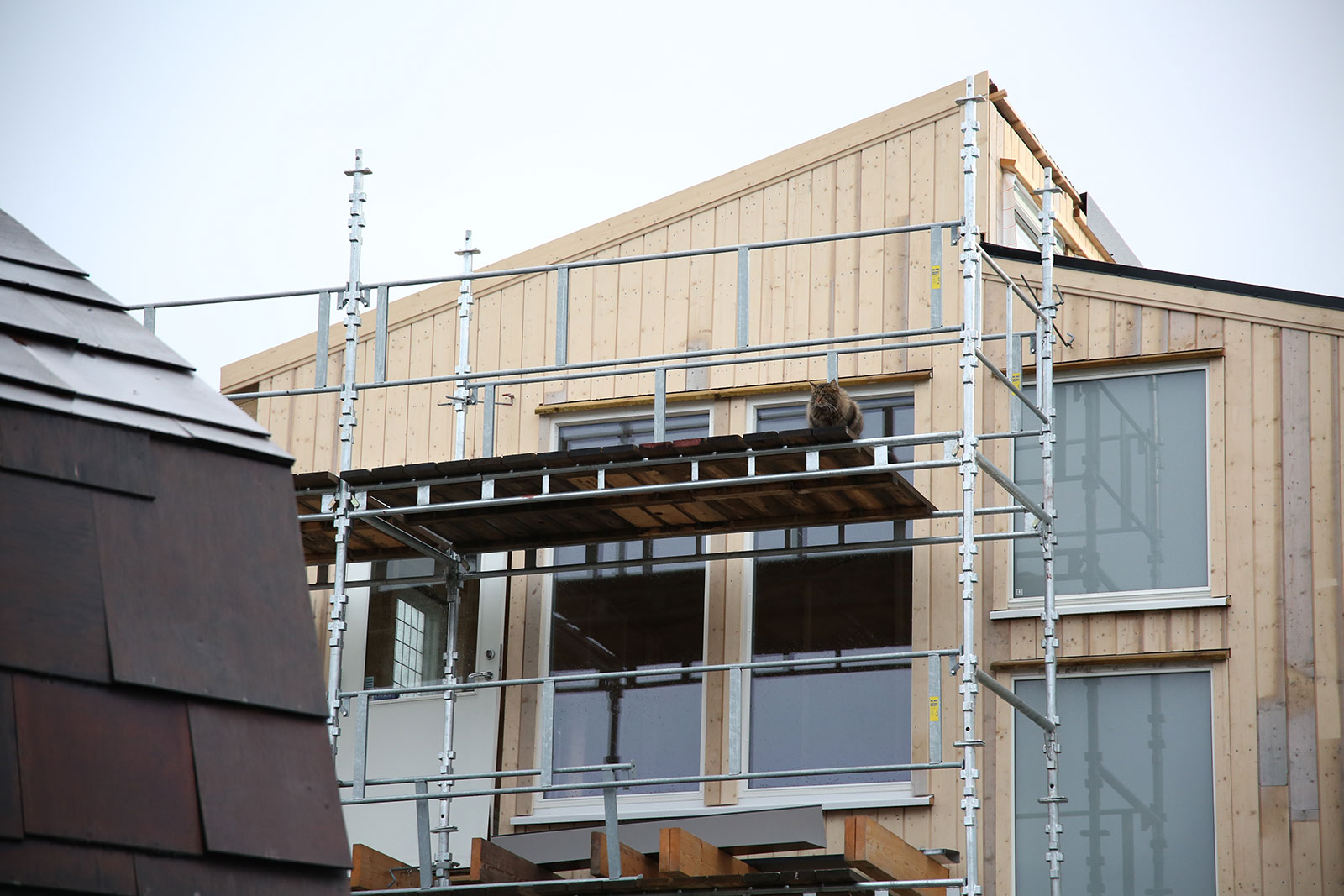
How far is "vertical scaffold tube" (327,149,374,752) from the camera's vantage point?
1070 cm

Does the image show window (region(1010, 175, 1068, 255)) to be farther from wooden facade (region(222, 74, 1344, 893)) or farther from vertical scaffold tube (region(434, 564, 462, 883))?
vertical scaffold tube (region(434, 564, 462, 883))

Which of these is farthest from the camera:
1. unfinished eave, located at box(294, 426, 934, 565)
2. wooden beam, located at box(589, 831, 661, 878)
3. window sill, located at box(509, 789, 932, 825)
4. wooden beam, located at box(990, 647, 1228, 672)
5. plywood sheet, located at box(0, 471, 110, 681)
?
window sill, located at box(509, 789, 932, 825)

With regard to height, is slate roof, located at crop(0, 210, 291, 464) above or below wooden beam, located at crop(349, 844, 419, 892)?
above

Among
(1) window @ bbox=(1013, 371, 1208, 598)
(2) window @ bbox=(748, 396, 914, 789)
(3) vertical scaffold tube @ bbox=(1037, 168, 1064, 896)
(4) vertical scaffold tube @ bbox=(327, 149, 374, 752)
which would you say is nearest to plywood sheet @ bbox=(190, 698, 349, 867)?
(4) vertical scaffold tube @ bbox=(327, 149, 374, 752)

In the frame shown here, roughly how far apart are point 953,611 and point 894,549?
602mm

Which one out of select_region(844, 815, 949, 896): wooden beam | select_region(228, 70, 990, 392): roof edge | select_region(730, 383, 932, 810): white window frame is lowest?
select_region(844, 815, 949, 896): wooden beam

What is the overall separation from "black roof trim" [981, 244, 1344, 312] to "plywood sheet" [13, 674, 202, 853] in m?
8.56

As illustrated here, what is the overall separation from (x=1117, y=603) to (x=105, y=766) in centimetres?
822

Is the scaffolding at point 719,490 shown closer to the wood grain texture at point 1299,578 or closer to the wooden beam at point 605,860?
the wooden beam at point 605,860

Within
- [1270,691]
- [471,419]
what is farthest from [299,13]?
[1270,691]

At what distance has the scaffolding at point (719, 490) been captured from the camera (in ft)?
31.4

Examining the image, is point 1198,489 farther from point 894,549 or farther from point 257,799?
point 257,799

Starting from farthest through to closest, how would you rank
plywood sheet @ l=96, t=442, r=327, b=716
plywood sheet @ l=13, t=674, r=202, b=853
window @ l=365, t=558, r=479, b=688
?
1. window @ l=365, t=558, r=479, b=688
2. plywood sheet @ l=96, t=442, r=327, b=716
3. plywood sheet @ l=13, t=674, r=202, b=853

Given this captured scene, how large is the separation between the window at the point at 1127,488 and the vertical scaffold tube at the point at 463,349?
4.02 m
